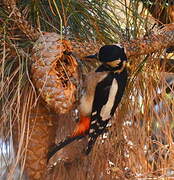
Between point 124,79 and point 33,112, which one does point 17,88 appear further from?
point 124,79

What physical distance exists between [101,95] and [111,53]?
0.48ft

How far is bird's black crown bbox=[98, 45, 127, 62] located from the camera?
0.88m

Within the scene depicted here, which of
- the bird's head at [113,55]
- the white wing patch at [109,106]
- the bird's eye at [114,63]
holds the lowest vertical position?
the white wing patch at [109,106]

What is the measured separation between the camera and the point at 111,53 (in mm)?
922

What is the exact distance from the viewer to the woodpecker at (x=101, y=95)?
0.93 m

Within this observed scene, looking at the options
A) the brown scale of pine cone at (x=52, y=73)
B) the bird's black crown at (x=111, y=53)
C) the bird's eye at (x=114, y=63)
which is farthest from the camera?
the bird's eye at (x=114, y=63)

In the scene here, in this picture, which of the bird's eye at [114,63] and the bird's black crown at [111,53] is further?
the bird's eye at [114,63]

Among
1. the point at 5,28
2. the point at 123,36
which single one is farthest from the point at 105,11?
the point at 5,28

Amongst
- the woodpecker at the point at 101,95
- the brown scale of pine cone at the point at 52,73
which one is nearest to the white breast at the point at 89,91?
the woodpecker at the point at 101,95

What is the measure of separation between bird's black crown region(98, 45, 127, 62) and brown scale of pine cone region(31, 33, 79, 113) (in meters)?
0.10

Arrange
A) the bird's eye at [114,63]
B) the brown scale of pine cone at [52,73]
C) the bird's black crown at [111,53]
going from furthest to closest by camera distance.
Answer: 1. the bird's eye at [114,63]
2. the bird's black crown at [111,53]
3. the brown scale of pine cone at [52,73]

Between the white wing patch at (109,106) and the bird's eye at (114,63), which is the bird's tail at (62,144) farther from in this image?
the bird's eye at (114,63)

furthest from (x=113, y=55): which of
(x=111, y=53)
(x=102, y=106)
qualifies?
(x=102, y=106)

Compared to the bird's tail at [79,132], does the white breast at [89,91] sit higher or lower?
higher
